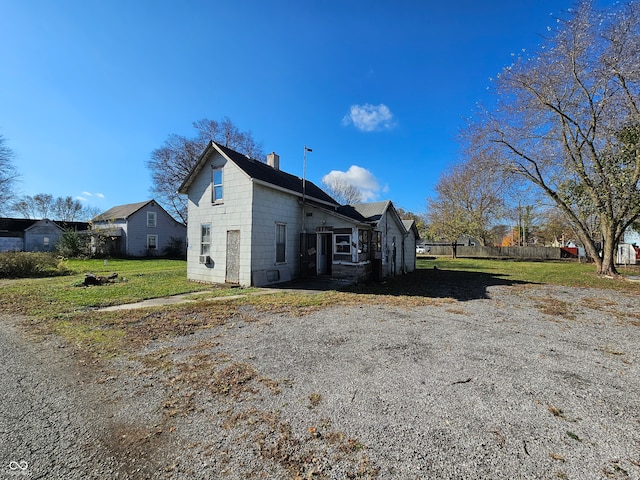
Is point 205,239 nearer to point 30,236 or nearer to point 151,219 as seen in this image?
point 151,219

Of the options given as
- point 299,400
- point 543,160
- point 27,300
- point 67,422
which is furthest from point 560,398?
point 543,160

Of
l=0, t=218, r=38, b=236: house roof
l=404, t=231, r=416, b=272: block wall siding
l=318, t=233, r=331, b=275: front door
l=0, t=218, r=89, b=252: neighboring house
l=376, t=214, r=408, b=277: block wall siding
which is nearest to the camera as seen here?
l=318, t=233, r=331, b=275: front door

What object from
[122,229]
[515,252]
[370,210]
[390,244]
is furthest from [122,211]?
[515,252]

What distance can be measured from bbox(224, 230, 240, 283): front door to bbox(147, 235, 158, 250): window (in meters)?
22.5

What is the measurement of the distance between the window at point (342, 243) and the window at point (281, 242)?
2.19m

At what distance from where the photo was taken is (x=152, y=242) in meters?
29.9

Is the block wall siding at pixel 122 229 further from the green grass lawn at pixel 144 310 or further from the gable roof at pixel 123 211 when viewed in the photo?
the green grass lawn at pixel 144 310

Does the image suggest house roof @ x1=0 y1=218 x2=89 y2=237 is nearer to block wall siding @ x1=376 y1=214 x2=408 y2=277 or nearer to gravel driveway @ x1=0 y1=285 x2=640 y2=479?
block wall siding @ x1=376 y1=214 x2=408 y2=277

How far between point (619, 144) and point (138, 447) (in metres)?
18.8

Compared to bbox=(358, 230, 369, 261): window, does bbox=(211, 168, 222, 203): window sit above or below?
above

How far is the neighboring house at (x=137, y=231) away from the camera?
27469 mm

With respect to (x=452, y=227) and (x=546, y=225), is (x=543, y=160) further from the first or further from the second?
(x=546, y=225)

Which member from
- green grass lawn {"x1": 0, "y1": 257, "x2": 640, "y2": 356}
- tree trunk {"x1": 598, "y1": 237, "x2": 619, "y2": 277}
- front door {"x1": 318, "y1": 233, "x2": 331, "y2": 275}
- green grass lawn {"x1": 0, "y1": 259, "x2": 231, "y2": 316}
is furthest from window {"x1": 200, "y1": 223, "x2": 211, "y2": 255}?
tree trunk {"x1": 598, "y1": 237, "x2": 619, "y2": 277}

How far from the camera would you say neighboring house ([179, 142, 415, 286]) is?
11.2 m
